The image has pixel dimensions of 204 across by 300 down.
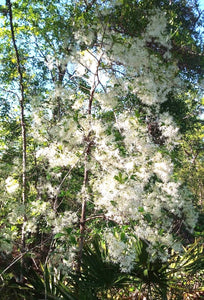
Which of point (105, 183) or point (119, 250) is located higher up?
point (105, 183)

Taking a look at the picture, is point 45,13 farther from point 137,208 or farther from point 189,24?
point 137,208

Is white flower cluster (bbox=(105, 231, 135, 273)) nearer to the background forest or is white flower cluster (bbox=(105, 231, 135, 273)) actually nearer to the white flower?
the background forest

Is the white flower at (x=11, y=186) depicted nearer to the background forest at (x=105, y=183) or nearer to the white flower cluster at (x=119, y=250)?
the background forest at (x=105, y=183)

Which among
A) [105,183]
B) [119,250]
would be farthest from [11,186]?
[119,250]

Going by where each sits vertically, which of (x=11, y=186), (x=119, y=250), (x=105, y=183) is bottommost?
(x=119, y=250)

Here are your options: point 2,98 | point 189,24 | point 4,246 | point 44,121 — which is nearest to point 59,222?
point 4,246

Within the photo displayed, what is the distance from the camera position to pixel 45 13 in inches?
A: 243

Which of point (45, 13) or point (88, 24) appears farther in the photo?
point (45, 13)

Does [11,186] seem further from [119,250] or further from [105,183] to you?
[119,250]

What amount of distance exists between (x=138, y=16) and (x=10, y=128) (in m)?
3.57

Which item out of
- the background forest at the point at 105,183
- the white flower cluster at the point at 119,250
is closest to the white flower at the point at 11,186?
the background forest at the point at 105,183

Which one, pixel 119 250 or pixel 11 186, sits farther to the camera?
pixel 11 186

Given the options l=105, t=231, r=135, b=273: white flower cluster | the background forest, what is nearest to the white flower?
the background forest

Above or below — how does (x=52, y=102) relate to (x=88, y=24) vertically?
below
